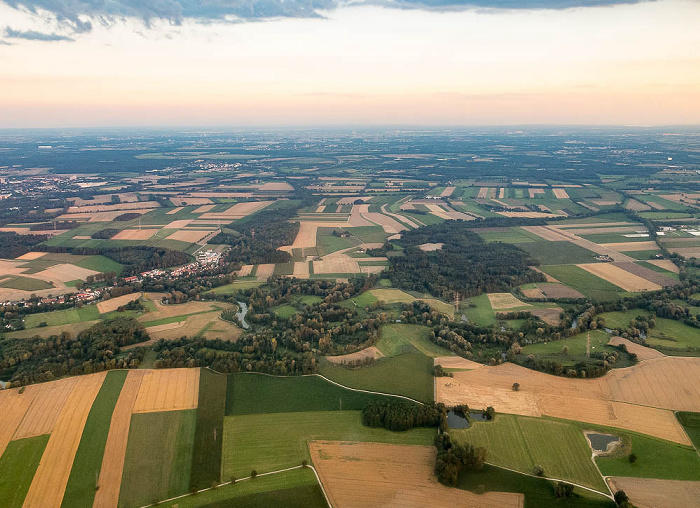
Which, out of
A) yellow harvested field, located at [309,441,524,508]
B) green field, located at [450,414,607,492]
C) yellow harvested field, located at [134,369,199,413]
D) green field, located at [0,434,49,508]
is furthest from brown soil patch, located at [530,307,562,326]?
green field, located at [0,434,49,508]

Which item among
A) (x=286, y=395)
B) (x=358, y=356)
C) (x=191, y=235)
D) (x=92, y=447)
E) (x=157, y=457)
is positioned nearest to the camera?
(x=157, y=457)

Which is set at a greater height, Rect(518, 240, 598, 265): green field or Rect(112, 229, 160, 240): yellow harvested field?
Rect(518, 240, 598, 265): green field

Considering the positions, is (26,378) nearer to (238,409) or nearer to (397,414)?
(238,409)

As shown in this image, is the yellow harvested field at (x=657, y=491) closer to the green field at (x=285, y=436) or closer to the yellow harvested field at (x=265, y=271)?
the green field at (x=285, y=436)

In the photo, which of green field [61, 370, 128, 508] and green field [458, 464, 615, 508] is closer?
green field [458, 464, 615, 508]

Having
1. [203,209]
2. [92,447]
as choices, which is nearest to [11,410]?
[92,447]

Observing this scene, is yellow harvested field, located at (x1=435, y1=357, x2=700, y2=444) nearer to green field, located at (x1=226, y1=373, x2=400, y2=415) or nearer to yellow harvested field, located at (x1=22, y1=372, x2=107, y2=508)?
green field, located at (x1=226, y1=373, x2=400, y2=415)

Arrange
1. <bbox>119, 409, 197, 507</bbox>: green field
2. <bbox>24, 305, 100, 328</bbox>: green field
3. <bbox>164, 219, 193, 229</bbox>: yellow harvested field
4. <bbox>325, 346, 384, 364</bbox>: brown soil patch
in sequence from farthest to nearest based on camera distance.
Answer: <bbox>164, 219, 193, 229</bbox>: yellow harvested field → <bbox>24, 305, 100, 328</bbox>: green field → <bbox>325, 346, 384, 364</bbox>: brown soil patch → <bbox>119, 409, 197, 507</bbox>: green field

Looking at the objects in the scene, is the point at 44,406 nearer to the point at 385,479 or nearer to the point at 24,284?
the point at 385,479

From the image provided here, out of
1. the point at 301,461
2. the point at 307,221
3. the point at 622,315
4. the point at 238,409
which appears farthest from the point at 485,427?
the point at 307,221
